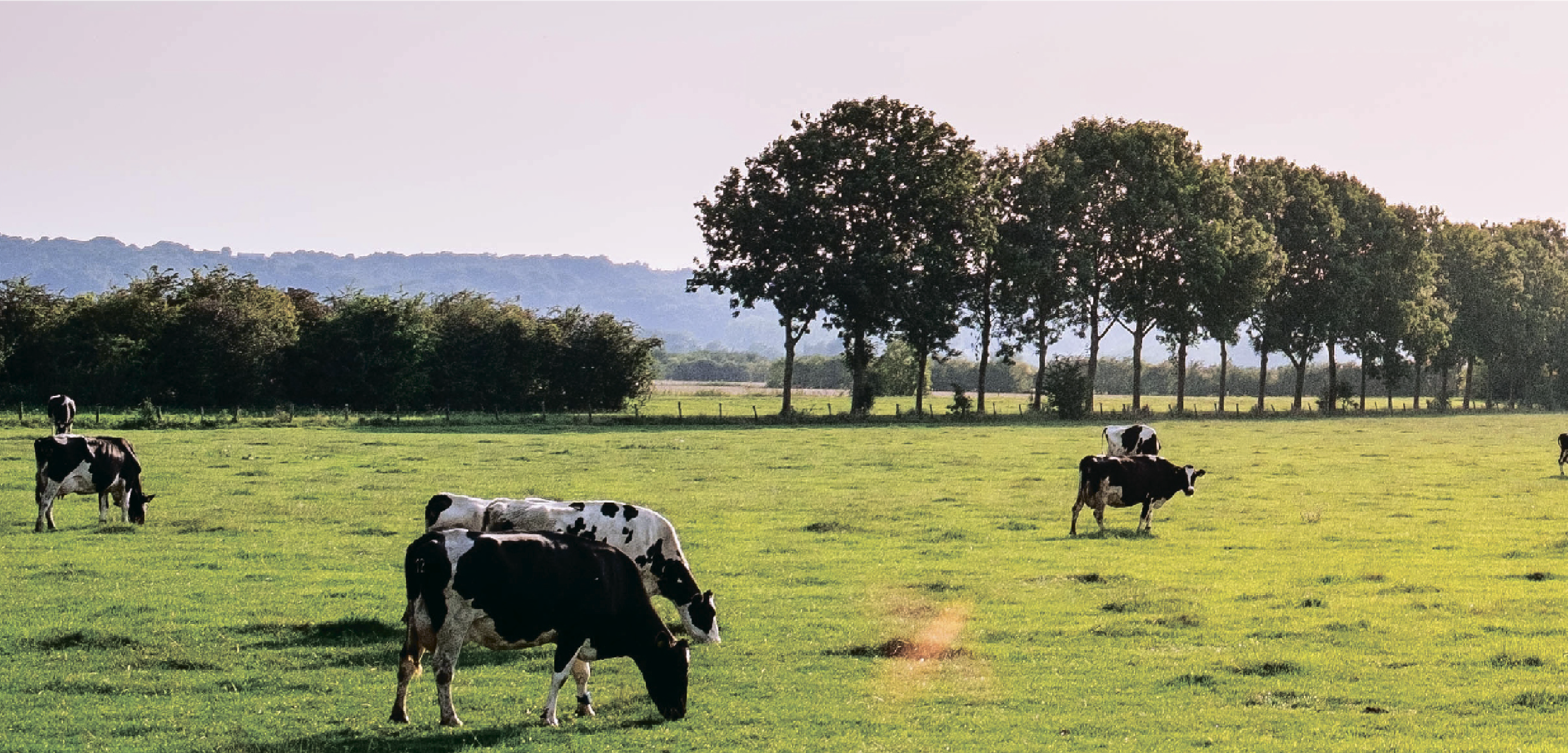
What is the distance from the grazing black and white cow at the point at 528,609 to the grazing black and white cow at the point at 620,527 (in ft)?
5.90

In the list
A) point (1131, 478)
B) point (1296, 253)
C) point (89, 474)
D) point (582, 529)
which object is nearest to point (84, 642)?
point (582, 529)

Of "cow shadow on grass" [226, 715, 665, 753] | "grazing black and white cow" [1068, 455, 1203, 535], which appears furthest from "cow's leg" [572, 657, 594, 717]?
"grazing black and white cow" [1068, 455, 1203, 535]

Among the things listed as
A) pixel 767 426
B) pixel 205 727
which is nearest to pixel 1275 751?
pixel 205 727

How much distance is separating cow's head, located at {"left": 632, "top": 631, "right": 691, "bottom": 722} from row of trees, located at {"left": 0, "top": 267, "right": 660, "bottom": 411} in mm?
71619

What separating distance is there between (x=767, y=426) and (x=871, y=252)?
43.4 feet

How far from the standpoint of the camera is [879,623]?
1844 centimetres

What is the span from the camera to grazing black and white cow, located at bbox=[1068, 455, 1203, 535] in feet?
95.3

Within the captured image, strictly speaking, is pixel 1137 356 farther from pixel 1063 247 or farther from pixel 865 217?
pixel 865 217

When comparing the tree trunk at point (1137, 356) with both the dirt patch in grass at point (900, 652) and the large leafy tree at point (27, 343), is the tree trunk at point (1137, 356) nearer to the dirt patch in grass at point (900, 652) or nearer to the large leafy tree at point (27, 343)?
the large leafy tree at point (27, 343)

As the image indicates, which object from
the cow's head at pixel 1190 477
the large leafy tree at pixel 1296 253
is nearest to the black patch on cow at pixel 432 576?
the cow's head at pixel 1190 477

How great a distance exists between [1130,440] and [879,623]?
89.2ft

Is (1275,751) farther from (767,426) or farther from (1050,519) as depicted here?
(767,426)

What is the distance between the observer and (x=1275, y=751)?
12438 millimetres

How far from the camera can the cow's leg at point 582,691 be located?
13352mm
